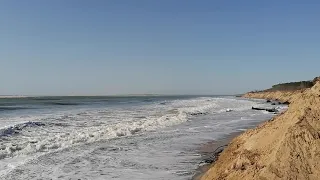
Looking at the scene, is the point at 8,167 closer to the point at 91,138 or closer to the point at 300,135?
the point at 91,138

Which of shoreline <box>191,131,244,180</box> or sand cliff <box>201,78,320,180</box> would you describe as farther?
shoreline <box>191,131,244,180</box>

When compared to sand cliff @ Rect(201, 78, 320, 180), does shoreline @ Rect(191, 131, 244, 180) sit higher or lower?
lower

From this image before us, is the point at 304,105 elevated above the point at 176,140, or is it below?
above

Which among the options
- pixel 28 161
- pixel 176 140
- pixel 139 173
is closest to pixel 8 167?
pixel 28 161

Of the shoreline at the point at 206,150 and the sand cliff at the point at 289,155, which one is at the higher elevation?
the sand cliff at the point at 289,155

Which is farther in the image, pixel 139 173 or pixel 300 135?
pixel 139 173

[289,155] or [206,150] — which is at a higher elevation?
[289,155]

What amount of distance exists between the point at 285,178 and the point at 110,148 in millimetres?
9678

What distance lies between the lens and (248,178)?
689 centimetres

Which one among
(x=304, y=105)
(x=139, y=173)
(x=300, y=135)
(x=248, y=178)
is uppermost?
(x=304, y=105)

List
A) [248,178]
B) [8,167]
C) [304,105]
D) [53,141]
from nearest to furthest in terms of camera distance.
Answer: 1. [248,178]
2. [304,105]
3. [8,167]
4. [53,141]

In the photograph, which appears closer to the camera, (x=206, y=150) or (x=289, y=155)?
(x=289, y=155)

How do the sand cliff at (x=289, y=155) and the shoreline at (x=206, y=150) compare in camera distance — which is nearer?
the sand cliff at (x=289, y=155)

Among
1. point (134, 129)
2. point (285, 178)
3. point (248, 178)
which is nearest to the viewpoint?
point (285, 178)
